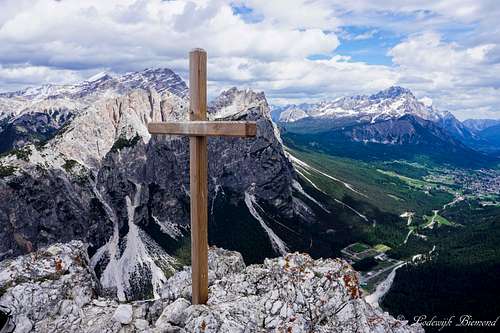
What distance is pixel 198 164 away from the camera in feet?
50.6

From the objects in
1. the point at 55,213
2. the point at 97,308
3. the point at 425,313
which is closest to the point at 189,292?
the point at 97,308

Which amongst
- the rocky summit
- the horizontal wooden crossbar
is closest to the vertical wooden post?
the horizontal wooden crossbar

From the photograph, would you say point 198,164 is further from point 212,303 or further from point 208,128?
point 212,303

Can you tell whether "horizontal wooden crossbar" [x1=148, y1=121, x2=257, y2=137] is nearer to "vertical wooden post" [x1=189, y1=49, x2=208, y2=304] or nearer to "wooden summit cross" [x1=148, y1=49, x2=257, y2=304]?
"wooden summit cross" [x1=148, y1=49, x2=257, y2=304]

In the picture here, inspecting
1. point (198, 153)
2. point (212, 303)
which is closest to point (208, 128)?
point (198, 153)

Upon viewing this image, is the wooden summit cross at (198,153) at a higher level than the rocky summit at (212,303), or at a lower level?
higher

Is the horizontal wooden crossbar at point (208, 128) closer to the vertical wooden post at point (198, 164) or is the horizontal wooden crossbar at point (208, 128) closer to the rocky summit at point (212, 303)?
the vertical wooden post at point (198, 164)

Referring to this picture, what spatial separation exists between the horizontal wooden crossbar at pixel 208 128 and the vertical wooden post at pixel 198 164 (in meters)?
0.45

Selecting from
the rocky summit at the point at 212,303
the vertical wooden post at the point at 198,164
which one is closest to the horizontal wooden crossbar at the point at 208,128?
the vertical wooden post at the point at 198,164

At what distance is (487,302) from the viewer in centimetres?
16312

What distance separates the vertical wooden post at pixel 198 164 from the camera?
49.6 feet

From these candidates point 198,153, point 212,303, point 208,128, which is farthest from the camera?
point 212,303

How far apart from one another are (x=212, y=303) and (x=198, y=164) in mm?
5340

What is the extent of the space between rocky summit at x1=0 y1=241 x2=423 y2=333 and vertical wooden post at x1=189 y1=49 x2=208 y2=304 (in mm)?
2131
